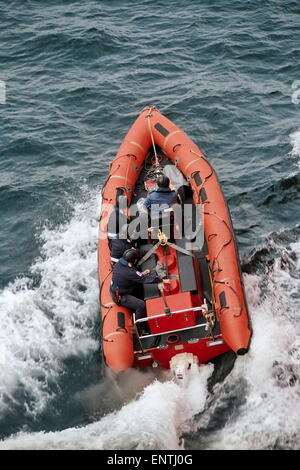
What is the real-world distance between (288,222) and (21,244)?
4.77 m

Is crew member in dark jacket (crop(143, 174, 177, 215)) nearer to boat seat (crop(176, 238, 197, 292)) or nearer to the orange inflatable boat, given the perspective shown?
the orange inflatable boat

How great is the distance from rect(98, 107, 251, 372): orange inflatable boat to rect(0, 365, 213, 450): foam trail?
0.44m

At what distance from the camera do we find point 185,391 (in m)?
6.50

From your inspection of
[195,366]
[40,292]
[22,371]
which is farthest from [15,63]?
[195,366]

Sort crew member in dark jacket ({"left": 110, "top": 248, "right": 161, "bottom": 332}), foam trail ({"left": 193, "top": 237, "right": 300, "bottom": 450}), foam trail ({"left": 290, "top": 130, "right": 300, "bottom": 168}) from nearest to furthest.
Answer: foam trail ({"left": 193, "top": 237, "right": 300, "bottom": 450}) → crew member in dark jacket ({"left": 110, "top": 248, "right": 161, "bottom": 332}) → foam trail ({"left": 290, "top": 130, "right": 300, "bottom": 168})

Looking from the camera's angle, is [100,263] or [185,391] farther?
[100,263]

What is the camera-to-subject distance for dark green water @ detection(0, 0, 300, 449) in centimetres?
632

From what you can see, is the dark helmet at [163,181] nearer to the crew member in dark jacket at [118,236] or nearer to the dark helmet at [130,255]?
the crew member in dark jacket at [118,236]

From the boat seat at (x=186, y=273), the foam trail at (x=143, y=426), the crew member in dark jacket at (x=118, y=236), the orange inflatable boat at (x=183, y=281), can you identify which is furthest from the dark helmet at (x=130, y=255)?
the foam trail at (x=143, y=426)

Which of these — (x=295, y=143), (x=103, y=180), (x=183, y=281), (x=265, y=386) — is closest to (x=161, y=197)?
(x=183, y=281)

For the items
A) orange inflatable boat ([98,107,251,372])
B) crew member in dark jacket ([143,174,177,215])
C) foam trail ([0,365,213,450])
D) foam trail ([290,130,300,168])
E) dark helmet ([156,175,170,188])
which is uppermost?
dark helmet ([156,175,170,188])

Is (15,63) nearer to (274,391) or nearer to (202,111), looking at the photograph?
(202,111)

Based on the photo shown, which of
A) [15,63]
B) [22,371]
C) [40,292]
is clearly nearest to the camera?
[22,371]

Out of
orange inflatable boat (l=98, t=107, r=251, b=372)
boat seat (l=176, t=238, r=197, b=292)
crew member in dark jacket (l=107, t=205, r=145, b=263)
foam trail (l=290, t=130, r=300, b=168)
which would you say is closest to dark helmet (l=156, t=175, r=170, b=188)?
orange inflatable boat (l=98, t=107, r=251, b=372)
